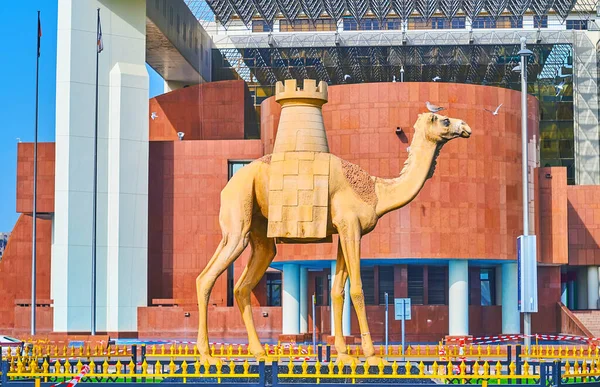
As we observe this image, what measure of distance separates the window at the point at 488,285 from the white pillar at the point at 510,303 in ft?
24.2

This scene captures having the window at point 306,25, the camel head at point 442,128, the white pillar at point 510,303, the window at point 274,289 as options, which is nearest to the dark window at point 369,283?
the white pillar at point 510,303

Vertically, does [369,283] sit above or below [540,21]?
below

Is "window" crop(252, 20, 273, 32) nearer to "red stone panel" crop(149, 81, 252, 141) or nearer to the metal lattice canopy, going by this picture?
the metal lattice canopy

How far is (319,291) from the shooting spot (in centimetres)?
6712

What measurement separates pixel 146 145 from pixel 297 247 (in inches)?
565

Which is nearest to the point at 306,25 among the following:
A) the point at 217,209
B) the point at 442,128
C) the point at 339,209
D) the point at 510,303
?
the point at 217,209

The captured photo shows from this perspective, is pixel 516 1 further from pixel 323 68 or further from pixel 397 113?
pixel 397 113

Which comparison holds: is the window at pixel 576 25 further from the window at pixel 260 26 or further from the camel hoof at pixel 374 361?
the camel hoof at pixel 374 361

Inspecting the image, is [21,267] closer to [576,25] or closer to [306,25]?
[306,25]

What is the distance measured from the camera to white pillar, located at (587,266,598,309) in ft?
221

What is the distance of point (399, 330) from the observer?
59.0m

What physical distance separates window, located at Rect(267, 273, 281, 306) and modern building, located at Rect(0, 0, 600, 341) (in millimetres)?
124

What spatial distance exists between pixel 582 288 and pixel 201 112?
2670cm

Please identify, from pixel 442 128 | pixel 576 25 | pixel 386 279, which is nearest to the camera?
pixel 442 128
